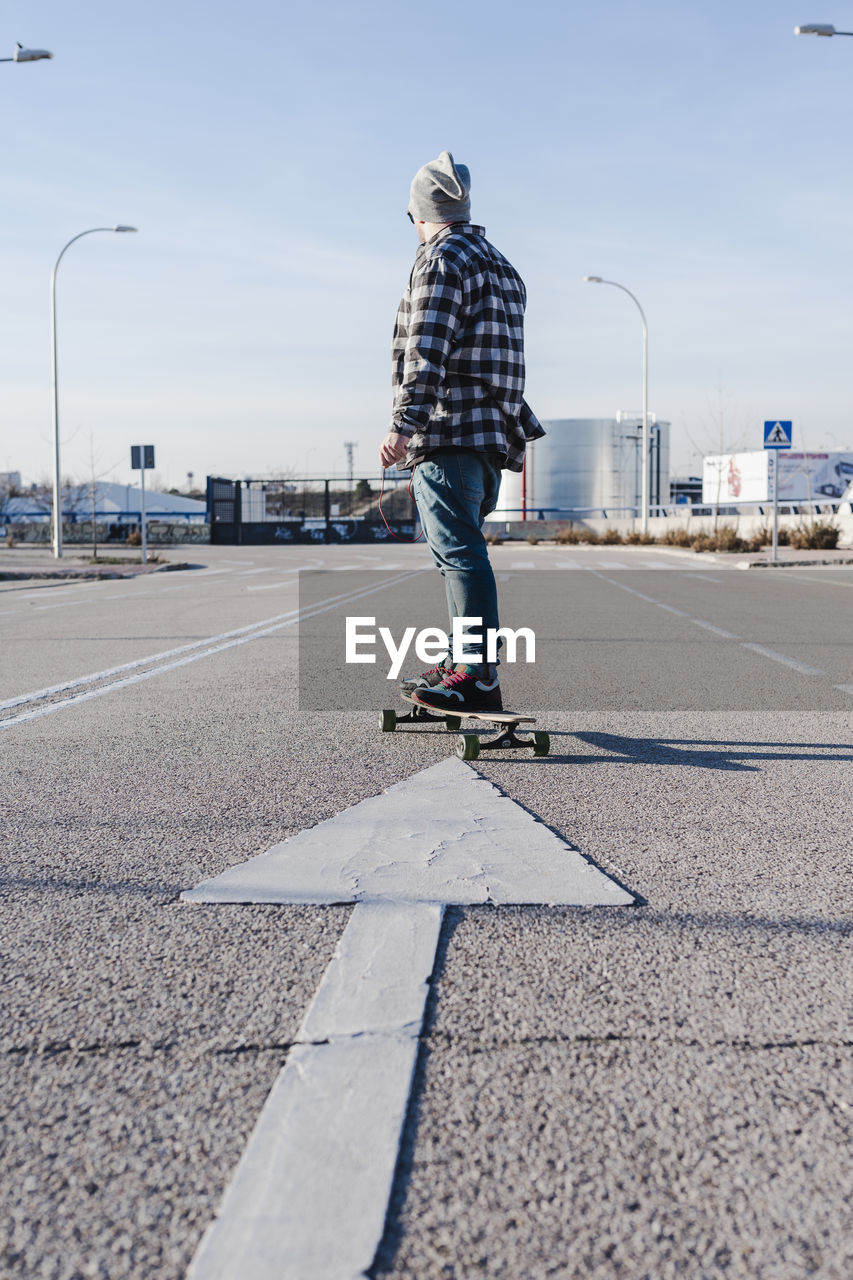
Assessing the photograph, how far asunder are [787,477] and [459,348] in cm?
8825

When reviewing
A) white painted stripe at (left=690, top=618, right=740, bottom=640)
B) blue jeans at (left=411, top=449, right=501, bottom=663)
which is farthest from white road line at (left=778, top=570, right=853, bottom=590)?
blue jeans at (left=411, top=449, right=501, bottom=663)

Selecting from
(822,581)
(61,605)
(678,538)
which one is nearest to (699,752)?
(61,605)

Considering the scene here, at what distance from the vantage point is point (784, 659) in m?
7.09

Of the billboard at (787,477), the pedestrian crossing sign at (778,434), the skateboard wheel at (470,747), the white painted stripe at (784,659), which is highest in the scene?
the billboard at (787,477)

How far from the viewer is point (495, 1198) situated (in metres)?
1.31

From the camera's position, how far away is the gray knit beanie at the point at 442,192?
14.3ft

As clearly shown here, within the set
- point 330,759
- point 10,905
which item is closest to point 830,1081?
point 10,905

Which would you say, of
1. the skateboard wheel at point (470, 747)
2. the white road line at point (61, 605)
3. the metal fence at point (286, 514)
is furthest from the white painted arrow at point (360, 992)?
the metal fence at point (286, 514)

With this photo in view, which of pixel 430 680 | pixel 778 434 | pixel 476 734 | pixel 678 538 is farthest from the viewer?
pixel 678 538

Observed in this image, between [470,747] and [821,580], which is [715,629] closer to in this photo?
[470,747]

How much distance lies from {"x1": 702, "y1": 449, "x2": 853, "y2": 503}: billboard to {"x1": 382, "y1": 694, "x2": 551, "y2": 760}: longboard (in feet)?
275

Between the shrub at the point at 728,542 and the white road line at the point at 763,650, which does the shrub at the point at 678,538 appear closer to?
the shrub at the point at 728,542

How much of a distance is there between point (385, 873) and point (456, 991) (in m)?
0.69

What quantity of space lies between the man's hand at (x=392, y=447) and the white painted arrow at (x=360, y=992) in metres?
1.33
